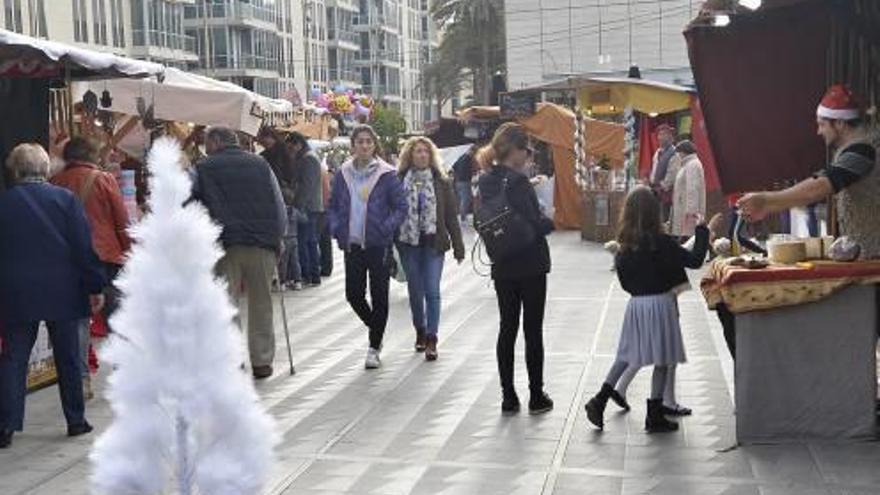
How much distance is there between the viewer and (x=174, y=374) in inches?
87.9

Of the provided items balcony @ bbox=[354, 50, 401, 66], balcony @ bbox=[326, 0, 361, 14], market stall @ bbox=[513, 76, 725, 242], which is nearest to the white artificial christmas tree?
market stall @ bbox=[513, 76, 725, 242]

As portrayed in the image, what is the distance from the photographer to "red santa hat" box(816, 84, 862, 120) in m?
5.16

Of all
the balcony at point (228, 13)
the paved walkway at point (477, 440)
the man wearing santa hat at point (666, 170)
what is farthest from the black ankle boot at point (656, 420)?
the balcony at point (228, 13)

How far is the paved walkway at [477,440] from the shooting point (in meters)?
5.00

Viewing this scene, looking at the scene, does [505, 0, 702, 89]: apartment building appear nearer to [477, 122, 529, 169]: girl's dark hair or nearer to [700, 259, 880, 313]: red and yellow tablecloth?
[477, 122, 529, 169]: girl's dark hair

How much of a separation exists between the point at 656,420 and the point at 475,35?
159 feet

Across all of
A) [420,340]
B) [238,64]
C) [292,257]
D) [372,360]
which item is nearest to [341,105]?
[292,257]

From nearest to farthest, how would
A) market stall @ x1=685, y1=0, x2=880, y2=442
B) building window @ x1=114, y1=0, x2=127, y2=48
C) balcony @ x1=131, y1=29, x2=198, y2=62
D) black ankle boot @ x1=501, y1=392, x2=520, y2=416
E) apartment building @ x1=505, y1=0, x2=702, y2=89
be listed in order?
market stall @ x1=685, y1=0, x2=880, y2=442 < black ankle boot @ x1=501, y1=392, x2=520, y2=416 < apartment building @ x1=505, y1=0, x2=702, y2=89 < building window @ x1=114, y1=0, x2=127, y2=48 < balcony @ x1=131, y1=29, x2=198, y2=62

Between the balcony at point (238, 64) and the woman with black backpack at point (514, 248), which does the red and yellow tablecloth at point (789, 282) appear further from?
the balcony at point (238, 64)

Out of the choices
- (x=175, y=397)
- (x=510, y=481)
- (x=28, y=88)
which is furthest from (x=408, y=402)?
(x=175, y=397)

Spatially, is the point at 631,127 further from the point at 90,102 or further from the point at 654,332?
the point at 654,332

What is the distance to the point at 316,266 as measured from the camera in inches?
520

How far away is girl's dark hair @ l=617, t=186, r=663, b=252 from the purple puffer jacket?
2.44 metres

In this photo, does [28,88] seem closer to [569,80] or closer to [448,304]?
[448,304]
